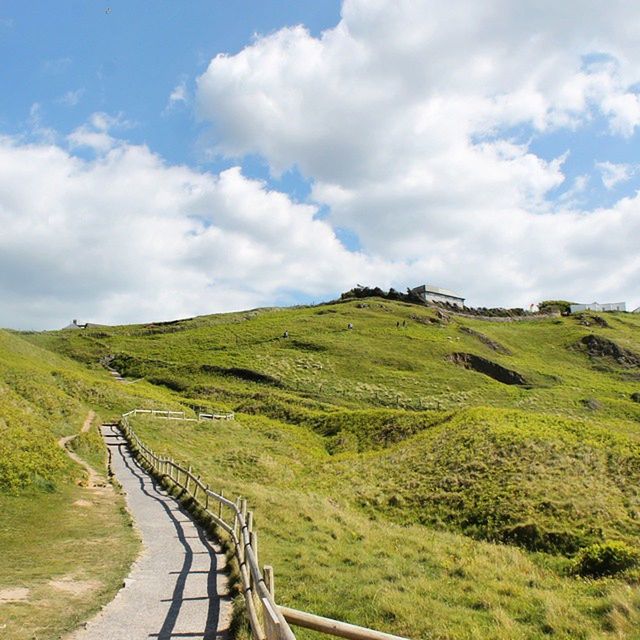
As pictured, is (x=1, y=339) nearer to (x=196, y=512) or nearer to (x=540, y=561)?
(x=196, y=512)

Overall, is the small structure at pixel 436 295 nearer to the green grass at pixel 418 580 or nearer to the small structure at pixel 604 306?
the small structure at pixel 604 306

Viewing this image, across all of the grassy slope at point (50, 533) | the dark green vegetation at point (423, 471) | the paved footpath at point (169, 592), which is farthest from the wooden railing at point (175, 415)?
the paved footpath at point (169, 592)

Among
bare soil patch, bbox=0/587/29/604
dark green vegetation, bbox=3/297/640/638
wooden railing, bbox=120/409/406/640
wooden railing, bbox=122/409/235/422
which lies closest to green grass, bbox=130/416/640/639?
dark green vegetation, bbox=3/297/640/638

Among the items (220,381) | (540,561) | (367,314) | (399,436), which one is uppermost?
(367,314)

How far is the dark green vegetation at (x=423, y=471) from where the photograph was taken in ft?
39.5

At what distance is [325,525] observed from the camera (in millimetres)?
20156

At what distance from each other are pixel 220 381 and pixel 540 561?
6490 centimetres

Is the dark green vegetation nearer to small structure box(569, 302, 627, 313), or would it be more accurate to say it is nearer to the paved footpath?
the paved footpath

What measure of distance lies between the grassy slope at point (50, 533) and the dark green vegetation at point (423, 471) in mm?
4174

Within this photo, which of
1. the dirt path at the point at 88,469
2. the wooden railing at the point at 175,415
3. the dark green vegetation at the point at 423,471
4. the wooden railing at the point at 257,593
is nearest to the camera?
the wooden railing at the point at 257,593

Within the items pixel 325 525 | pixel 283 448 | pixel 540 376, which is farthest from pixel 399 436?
pixel 540 376

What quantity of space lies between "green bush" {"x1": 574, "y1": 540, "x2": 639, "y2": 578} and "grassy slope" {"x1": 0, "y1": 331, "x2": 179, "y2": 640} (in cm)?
1298

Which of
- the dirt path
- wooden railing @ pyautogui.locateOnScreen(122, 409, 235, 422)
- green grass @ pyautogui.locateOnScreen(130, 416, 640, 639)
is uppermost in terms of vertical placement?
wooden railing @ pyautogui.locateOnScreen(122, 409, 235, 422)

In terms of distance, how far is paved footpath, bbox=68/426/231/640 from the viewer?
386 inches
